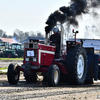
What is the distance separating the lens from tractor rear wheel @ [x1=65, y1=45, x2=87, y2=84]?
10.5 meters

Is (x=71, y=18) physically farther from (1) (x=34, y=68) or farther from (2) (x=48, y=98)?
(2) (x=48, y=98)

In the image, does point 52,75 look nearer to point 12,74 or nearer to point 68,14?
point 12,74

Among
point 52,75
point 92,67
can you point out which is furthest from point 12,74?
point 92,67

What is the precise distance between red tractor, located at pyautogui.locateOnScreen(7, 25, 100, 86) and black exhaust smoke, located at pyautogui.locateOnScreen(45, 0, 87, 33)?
770 millimetres

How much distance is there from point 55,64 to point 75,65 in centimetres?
79

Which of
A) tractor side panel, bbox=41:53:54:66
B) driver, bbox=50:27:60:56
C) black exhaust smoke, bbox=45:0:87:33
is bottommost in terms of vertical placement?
tractor side panel, bbox=41:53:54:66

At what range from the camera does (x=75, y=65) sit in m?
10.5

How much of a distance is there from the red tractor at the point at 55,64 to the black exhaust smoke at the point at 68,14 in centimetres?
77

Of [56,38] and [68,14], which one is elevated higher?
[68,14]

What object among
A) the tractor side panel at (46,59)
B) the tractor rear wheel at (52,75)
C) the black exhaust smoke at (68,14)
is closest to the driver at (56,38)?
the tractor side panel at (46,59)

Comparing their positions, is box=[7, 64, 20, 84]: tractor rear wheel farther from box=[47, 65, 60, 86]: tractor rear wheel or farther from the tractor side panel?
box=[47, 65, 60, 86]: tractor rear wheel

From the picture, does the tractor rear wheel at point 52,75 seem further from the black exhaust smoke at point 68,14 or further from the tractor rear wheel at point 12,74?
the black exhaust smoke at point 68,14

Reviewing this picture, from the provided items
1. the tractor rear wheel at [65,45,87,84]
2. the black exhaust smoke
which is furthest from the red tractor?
the black exhaust smoke

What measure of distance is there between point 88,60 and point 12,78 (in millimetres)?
3580
